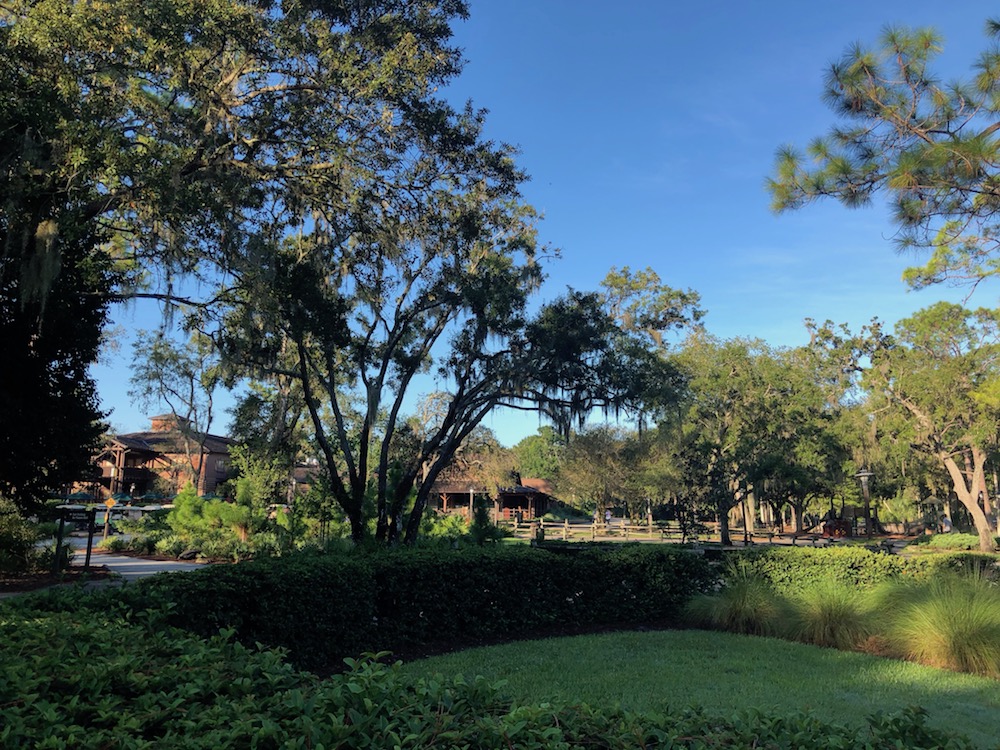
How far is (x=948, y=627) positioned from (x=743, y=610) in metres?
2.29

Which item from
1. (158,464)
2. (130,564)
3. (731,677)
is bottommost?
(130,564)

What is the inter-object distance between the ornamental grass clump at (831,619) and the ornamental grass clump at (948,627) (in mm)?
251

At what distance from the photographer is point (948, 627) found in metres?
6.84

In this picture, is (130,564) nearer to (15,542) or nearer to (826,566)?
(15,542)

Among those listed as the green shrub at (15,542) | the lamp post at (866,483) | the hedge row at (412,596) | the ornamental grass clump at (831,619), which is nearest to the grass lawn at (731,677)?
the ornamental grass clump at (831,619)

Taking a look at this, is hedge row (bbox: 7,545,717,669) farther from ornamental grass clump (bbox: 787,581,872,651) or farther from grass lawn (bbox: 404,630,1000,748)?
ornamental grass clump (bbox: 787,581,872,651)

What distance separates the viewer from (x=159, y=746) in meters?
1.81

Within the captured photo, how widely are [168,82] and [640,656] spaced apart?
998cm

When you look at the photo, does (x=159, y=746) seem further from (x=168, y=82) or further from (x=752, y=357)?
(x=752, y=357)

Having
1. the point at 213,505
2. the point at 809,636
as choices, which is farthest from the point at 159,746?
the point at 213,505

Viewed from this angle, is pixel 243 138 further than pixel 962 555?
No

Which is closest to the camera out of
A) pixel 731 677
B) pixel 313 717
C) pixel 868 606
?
pixel 313 717

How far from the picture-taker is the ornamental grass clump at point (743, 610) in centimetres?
827

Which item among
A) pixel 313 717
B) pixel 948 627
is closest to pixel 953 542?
pixel 948 627
